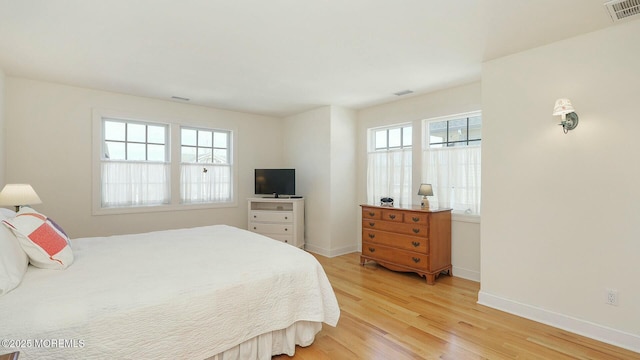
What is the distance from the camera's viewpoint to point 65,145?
395cm

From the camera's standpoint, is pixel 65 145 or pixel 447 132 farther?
pixel 447 132

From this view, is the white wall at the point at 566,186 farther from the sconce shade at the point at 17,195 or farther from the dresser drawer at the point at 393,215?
the sconce shade at the point at 17,195

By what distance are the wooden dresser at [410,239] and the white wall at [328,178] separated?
2.59 ft

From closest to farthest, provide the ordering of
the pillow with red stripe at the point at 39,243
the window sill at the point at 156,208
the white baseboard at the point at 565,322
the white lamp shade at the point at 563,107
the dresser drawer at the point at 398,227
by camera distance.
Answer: the pillow with red stripe at the point at 39,243 < the white baseboard at the point at 565,322 < the white lamp shade at the point at 563,107 < the dresser drawer at the point at 398,227 < the window sill at the point at 156,208

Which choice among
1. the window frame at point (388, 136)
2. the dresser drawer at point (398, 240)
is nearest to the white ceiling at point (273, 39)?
the window frame at point (388, 136)

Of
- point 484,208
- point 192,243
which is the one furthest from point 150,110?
point 484,208

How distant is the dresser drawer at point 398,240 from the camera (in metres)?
3.81

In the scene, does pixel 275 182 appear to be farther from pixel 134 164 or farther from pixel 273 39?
pixel 273 39

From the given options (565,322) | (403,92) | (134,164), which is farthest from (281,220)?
(565,322)

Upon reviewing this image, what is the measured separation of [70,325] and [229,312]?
0.77m

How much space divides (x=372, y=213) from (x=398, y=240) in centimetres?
55

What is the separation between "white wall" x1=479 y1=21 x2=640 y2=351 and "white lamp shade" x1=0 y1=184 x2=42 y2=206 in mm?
4505

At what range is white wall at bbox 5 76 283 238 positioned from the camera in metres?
3.69

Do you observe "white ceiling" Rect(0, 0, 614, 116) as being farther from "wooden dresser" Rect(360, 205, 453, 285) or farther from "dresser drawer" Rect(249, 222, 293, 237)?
"dresser drawer" Rect(249, 222, 293, 237)
